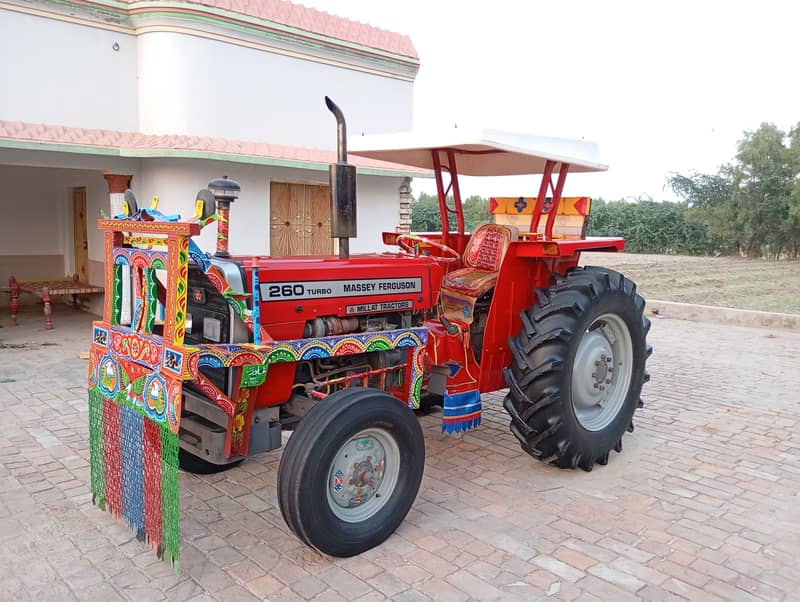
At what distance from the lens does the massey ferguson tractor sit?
312 centimetres

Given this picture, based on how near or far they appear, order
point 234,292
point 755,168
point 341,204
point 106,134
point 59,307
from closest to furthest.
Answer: point 234,292 → point 341,204 → point 106,134 → point 59,307 → point 755,168

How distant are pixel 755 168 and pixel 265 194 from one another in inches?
845

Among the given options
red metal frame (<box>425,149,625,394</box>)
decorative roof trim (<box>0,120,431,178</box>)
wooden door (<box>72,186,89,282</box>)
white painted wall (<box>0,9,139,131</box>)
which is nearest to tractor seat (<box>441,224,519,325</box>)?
red metal frame (<box>425,149,625,394</box>)

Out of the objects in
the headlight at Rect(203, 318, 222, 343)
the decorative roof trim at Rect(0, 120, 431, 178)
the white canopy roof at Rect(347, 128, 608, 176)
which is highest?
the decorative roof trim at Rect(0, 120, 431, 178)

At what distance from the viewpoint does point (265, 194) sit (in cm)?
986

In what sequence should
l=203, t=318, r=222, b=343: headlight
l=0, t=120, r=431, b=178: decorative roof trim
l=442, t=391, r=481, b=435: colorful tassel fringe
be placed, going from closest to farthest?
l=203, t=318, r=222, b=343: headlight → l=442, t=391, r=481, b=435: colorful tassel fringe → l=0, t=120, r=431, b=178: decorative roof trim

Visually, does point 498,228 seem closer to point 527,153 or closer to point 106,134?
point 527,153

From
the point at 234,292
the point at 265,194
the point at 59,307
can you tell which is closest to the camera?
the point at 234,292

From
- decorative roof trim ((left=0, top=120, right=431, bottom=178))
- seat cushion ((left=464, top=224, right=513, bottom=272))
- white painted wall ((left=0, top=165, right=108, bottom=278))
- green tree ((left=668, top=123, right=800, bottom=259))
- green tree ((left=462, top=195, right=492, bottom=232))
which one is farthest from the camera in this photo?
green tree ((left=462, top=195, right=492, bottom=232))

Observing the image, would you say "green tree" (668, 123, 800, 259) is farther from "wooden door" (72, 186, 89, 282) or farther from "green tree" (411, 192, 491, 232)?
"wooden door" (72, 186, 89, 282)

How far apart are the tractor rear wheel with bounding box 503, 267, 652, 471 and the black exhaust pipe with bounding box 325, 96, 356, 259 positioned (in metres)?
1.37

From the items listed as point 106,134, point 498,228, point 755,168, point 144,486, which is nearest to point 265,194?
point 106,134

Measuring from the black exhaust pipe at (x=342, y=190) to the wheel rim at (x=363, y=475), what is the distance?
1.13 m

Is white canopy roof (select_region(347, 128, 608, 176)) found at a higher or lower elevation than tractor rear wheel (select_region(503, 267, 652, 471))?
higher
